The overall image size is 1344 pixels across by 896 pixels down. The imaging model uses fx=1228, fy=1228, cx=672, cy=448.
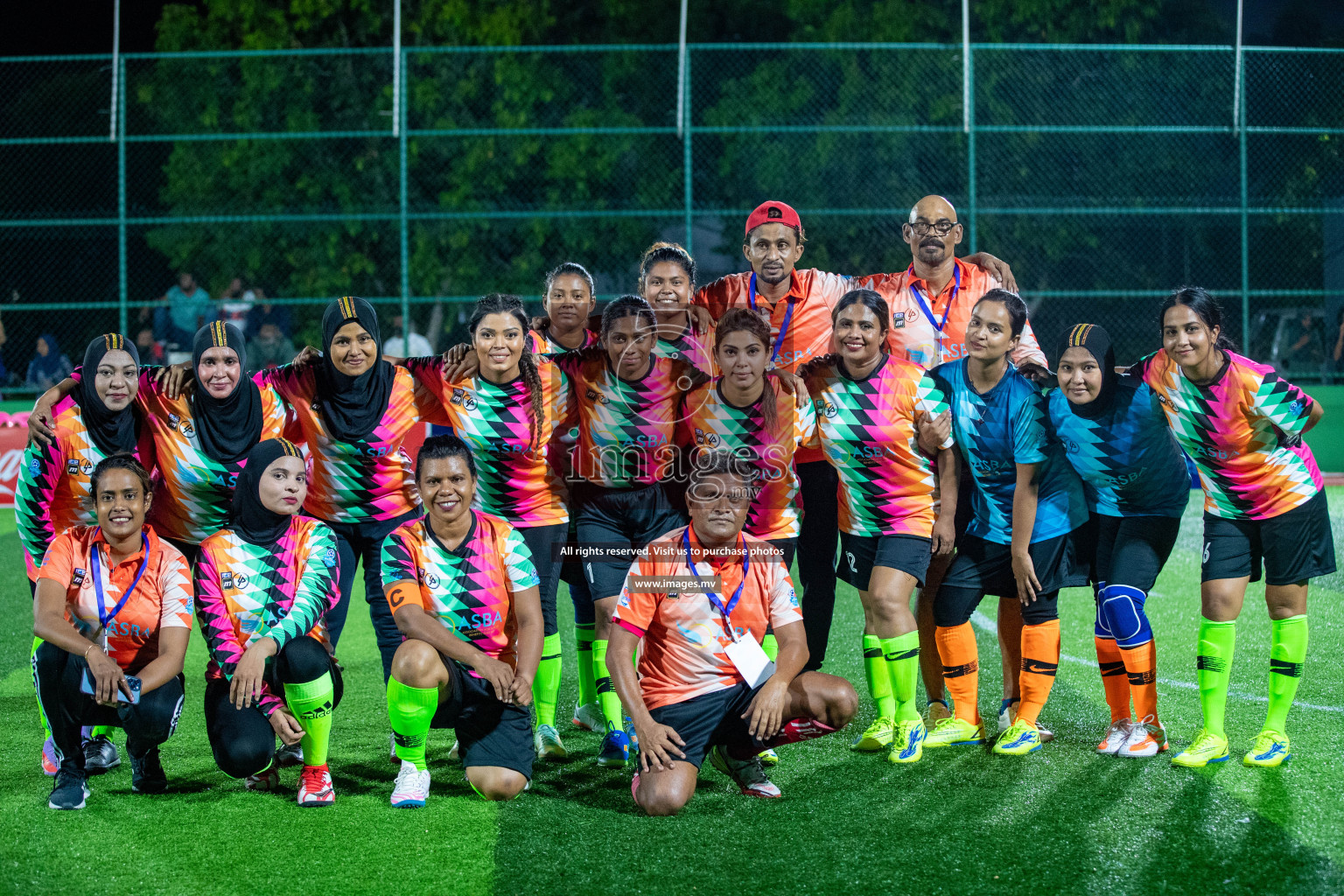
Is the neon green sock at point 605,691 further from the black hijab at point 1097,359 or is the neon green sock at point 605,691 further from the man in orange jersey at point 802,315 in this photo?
the black hijab at point 1097,359

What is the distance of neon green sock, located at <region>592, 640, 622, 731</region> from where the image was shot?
190 inches

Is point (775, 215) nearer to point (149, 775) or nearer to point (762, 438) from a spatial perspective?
point (762, 438)

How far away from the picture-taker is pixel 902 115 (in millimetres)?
14156

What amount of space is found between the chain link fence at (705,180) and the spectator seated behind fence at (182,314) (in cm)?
9

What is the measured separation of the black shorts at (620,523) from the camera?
4777 millimetres

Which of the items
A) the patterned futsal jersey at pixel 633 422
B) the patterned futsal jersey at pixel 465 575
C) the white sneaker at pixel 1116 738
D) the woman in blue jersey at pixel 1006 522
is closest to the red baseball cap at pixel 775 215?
the patterned futsal jersey at pixel 633 422

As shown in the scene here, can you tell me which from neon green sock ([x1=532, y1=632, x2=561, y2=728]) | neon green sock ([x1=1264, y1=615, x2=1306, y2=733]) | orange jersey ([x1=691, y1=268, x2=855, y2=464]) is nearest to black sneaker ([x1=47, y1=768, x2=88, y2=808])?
neon green sock ([x1=532, y1=632, x2=561, y2=728])

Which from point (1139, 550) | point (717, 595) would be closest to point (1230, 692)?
point (1139, 550)

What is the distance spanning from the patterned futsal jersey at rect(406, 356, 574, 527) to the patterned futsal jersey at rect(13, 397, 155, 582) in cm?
128

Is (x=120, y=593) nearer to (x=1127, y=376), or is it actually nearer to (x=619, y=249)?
(x=1127, y=376)

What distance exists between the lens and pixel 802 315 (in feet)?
17.7

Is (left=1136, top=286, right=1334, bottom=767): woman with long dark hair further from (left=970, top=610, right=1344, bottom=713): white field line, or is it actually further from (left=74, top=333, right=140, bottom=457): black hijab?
(left=74, top=333, right=140, bottom=457): black hijab

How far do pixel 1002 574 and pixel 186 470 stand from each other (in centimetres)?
326

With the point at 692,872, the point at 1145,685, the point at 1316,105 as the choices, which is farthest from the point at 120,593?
the point at 1316,105
